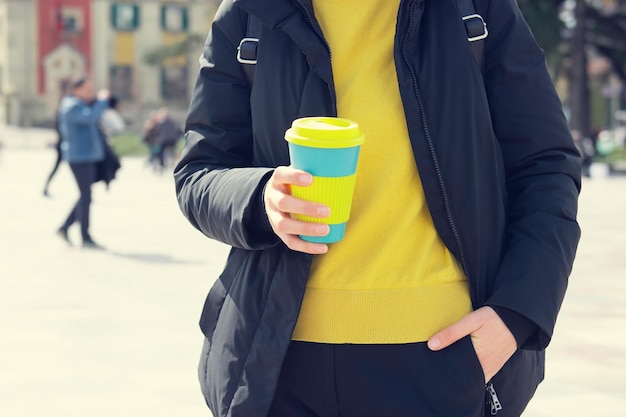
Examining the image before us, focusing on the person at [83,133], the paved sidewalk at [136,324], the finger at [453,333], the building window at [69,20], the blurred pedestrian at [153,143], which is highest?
the finger at [453,333]

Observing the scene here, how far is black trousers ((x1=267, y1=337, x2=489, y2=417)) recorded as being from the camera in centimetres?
189

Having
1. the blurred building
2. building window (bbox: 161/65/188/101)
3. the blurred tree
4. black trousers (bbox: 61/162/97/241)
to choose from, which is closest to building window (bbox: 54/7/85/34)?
the blurred building

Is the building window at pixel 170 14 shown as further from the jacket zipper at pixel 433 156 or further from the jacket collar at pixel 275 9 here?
the jacket zipper at pixel 433 156

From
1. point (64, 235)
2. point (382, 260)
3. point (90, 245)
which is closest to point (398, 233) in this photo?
point (382, 260)

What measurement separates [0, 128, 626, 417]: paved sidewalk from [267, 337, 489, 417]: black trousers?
307cm

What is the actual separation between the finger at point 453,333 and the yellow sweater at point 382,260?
0.10 feet

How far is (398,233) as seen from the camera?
1.89 meters

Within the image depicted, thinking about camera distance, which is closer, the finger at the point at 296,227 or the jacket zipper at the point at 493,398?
the finger at the point at 296,227

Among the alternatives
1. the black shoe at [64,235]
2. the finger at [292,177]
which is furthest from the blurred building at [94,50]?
the finger at [292,177]

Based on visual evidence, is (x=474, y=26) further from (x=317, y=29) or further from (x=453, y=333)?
(x=453, y=333)

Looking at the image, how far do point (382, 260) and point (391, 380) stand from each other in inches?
8.2

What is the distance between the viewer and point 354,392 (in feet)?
6.22

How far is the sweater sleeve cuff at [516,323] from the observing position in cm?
190

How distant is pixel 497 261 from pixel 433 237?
154mm
